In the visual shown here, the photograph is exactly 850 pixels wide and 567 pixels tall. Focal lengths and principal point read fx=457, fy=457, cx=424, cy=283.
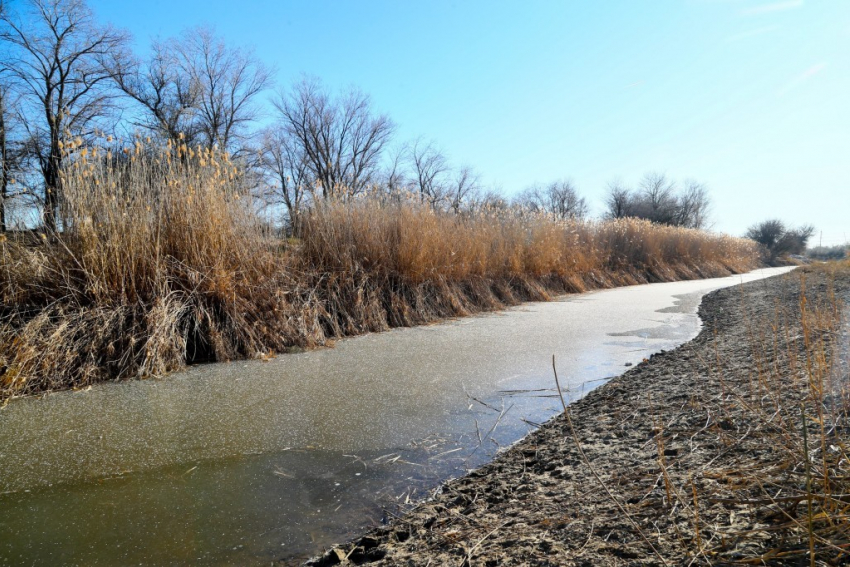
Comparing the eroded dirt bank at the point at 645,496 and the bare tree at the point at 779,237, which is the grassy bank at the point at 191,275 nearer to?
the eroded dirt bank at the point at 645,496

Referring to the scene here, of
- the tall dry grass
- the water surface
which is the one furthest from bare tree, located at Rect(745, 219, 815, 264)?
the water surface

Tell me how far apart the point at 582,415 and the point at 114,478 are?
1.66 meters

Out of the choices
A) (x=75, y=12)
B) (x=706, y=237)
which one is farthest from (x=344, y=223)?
(x=75, y=12)

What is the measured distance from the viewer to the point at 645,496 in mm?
1043

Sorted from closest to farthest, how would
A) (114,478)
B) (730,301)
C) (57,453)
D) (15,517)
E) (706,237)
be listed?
(15,517), (114,478), (57,453), (730,301), (706,237)

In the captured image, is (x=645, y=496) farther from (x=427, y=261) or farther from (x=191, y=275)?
(x=427, y=261)

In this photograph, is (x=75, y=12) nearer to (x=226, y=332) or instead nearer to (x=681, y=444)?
(x=226, y=332)

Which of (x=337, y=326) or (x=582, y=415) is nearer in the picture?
(x=582, y=415)

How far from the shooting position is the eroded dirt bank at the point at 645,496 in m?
0.83

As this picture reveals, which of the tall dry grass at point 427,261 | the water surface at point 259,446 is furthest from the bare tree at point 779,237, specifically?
the water surface at point 259,446

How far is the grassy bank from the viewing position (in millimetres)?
2670

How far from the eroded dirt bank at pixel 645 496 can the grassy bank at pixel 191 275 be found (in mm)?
2261

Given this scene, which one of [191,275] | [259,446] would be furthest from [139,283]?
[259,446]

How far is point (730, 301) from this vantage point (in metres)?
5.32
